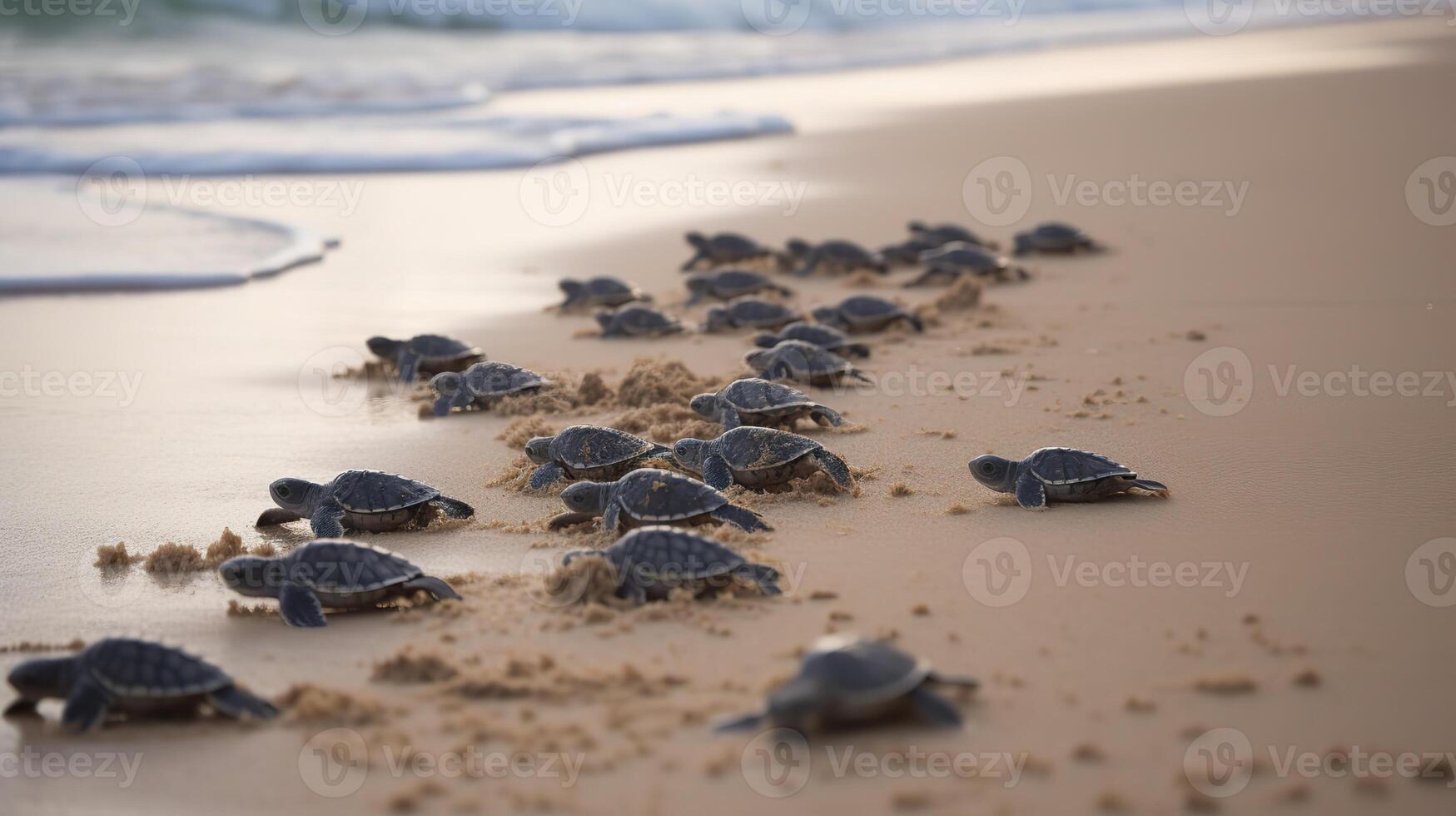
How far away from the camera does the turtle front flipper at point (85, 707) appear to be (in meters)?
3.21

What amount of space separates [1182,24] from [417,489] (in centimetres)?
3236

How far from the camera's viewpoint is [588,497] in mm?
4609

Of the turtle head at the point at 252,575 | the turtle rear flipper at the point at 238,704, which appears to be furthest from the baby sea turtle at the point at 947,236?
the turtle rear flipper at the point at 238,704

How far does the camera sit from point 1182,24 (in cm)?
3231

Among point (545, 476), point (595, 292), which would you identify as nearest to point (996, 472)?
point (545, 476)

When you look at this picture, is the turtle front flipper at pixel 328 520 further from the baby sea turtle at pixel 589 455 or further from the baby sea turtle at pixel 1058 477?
the baby sea turtle at pixel 1058 477

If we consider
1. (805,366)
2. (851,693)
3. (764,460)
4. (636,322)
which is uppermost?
(636,322)

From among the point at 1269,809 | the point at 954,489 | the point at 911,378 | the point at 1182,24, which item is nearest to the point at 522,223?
the point at 911,378

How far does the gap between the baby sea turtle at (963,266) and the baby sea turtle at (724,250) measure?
4.99ft

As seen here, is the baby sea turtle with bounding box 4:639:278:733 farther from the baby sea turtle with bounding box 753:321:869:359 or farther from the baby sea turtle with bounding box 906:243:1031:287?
the baby sea turtle with bounding box 906:243:1031:287

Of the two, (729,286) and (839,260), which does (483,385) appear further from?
(839,260)

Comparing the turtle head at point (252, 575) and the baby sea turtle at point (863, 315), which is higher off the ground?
the baby sea turtle at point (863, 315)

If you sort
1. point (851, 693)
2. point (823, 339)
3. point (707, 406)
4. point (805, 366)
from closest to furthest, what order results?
point (851, 693)
point (707, 406)
point (805, 366)
point (823, 339)

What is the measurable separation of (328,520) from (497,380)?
6.58ft
